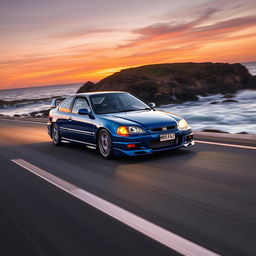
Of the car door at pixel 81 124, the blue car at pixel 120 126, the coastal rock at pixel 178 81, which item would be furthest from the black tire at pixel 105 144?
the coastal rock at pixel 178 81

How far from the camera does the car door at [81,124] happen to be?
27.2ft

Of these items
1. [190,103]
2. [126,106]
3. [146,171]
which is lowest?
[190,103]

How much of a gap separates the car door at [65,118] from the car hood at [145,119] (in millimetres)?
1723

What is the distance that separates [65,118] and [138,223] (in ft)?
19.8

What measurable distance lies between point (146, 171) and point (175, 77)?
91.4 feet

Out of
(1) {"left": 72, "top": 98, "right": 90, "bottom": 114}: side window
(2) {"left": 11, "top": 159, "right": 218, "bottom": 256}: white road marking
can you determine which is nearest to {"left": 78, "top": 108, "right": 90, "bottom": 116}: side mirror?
(1) {"left": 72, "top": 98, "right": 90, "bottom": 114}: side window

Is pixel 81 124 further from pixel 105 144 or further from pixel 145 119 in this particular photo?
pixel 145 119

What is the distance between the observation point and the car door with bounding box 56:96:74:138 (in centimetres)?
944

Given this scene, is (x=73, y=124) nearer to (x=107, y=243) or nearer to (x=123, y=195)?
(x=123, y=195)

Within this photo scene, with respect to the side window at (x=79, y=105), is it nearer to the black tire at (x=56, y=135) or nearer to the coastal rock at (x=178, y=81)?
the black tire at (x=56, y=135)

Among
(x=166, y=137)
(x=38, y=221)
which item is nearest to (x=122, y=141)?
(x=166, y=137)

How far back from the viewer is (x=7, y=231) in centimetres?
392

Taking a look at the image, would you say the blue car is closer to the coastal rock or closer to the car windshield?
the car windshield

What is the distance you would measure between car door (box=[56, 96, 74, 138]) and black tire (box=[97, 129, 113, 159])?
62.2 inches
